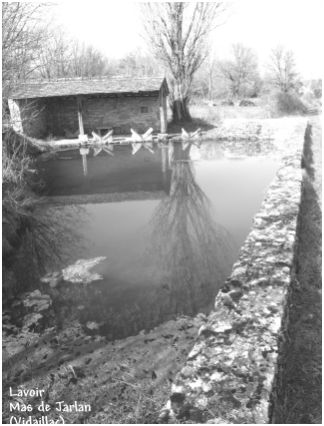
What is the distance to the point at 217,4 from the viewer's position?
2323 centimetres

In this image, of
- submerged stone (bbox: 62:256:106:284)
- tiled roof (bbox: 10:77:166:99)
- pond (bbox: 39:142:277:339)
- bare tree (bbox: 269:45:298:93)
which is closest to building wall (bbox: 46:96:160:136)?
tiled roof (bbox: 10:77:166:99)

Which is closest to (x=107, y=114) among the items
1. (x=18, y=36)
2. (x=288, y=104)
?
(x=288, y=104)

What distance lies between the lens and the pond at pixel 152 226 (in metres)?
5.11

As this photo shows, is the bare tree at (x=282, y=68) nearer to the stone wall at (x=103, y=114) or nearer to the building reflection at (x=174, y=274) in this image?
the stone wall at (x=103, y=114)

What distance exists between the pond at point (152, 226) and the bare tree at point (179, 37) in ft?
34.6

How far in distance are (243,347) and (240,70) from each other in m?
42.7

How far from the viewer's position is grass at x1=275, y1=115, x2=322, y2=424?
2.93 metres

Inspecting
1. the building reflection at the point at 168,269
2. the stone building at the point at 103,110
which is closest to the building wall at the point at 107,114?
the stone building at the point at 103,110

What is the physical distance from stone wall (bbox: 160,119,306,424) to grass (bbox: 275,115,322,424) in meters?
0.43

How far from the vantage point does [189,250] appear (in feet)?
22.0

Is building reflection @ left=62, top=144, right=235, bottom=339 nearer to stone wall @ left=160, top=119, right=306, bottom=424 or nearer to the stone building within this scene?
stone wall @ left=160, top=119, right=306, bottom=424

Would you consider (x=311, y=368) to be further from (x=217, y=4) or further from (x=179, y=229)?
(x=217, y=4)

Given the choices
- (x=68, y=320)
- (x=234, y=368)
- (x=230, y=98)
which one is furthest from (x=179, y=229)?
(x=230, y=98)

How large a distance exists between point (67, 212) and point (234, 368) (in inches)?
297
